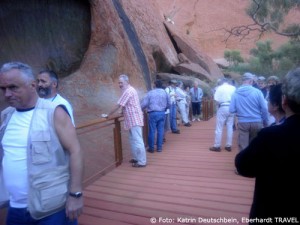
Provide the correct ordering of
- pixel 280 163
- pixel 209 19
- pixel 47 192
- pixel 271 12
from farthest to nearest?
pixel 209 19
pixel 271 12
pixel 47 192
pixel 280 163

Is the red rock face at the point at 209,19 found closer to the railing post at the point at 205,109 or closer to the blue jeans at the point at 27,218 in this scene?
the railing post at the point at 205,109

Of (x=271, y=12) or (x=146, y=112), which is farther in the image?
(x=271, y=12)

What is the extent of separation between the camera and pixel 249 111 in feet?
16.5

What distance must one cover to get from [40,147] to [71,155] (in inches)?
8.3

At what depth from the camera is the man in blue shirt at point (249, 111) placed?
500 cm

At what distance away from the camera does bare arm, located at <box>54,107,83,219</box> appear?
204 centimetres

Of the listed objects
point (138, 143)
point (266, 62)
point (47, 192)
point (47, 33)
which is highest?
point (47, 33)

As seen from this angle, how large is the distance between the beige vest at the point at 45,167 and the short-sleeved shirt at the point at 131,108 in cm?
335

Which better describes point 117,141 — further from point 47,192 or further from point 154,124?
point 47,192

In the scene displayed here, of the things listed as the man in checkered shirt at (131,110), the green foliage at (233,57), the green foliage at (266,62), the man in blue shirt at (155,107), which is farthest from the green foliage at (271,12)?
the green foliage at (233,57)

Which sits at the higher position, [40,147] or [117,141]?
[40,147]

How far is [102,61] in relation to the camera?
785cm

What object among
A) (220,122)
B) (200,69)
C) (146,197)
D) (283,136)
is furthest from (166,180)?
(200,69)

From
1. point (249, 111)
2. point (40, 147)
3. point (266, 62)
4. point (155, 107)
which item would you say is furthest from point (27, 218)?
point (266, 62)
